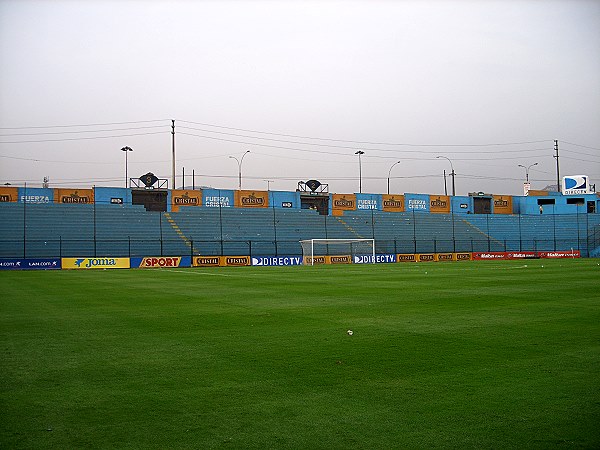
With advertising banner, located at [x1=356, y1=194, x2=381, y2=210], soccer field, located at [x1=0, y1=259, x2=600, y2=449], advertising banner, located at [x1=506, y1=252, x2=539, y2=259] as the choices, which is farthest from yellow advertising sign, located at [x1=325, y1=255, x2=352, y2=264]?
soccer field, located at [x1=0, y1=259, x2=600, y2=449]

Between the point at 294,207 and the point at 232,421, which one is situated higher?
the point at 294,207

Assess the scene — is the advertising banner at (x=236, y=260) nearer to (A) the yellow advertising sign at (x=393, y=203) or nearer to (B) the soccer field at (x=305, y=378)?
(A) the yellow advertising sign at (x=393, y=203)

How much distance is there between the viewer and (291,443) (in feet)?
16.5

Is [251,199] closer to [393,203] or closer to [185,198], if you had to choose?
[185,198]

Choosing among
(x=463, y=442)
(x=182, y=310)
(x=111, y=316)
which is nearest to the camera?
(x=463, y=442)

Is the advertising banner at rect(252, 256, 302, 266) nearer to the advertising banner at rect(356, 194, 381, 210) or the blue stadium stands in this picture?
the blue stadium stands

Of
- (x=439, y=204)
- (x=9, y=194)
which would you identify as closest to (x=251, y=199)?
(x=9, y=194)

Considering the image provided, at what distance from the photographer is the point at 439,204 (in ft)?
266

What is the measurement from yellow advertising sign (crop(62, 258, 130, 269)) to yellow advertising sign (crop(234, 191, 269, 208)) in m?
22.1

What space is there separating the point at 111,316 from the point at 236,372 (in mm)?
7340

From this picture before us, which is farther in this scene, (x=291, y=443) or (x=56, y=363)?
(x=56, y=363)

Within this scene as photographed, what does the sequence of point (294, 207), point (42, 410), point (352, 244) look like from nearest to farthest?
point (42, 410)
point (352, 244)
point (294, 207)

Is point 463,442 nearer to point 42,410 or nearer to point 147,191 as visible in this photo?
point 42,410

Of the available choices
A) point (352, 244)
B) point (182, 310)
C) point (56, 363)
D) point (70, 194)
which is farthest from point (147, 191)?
point (56, 363)
